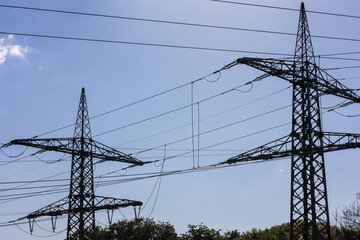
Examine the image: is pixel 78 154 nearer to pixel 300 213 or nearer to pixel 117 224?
pixel 300 213

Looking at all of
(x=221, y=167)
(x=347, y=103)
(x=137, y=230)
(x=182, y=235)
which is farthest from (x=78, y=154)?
(x=137, y=230)

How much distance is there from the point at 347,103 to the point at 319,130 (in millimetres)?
2959

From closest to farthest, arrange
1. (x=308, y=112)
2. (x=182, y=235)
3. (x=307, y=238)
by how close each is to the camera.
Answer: (x=307, y=238) < (x=308, y=112) < (x=182, y=235)

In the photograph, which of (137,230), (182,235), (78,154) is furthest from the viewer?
(137,230)

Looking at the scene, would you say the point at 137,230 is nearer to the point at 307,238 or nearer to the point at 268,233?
the point at 268,233

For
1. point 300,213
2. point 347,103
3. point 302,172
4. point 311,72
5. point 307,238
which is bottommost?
point 307,238

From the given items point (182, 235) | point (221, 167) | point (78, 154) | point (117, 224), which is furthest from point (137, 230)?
point (221, 167)

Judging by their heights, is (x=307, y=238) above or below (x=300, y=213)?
below

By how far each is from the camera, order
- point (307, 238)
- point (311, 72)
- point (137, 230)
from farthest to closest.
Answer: point (137, 230), point (311, 72), point (307, 238)

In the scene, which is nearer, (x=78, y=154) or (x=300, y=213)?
(x=300, y=213)

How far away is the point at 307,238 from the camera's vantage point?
16.9 meters

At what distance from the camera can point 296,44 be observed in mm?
20641

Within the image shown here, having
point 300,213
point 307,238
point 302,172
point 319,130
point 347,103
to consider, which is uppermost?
point 347,103

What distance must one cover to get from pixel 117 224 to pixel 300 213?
50.9m
